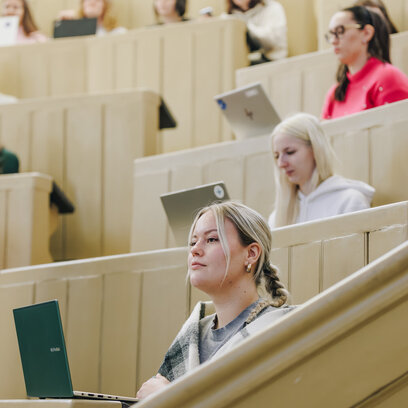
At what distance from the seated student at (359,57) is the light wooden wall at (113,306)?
612mm

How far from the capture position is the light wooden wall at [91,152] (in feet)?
7.84

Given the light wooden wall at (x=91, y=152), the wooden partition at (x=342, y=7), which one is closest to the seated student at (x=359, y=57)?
the wooden partition at (x=342, y=7)

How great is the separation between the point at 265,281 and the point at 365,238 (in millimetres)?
217

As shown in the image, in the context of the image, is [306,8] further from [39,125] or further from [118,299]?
[118,299]

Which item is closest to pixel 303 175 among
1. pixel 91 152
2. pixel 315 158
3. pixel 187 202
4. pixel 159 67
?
pixel 315 158

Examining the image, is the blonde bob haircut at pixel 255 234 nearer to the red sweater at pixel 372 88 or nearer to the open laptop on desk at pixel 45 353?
the open laptop on desk at pixel 45 353

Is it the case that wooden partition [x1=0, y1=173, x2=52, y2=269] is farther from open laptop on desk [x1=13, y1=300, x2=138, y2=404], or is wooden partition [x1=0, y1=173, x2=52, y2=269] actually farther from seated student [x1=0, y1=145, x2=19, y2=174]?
open laptop on desk [x1=13, y1=300, x2=138, y2=404]

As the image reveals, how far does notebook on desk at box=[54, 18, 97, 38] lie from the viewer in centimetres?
300

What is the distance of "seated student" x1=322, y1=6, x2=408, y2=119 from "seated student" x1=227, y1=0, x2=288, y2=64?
75cm

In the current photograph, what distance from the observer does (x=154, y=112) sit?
2.43 metres

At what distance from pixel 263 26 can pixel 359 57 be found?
34.6 inches

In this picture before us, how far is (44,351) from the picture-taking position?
116cm

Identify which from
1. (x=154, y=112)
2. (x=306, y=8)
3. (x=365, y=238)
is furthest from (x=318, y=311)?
(x=306, y=8)

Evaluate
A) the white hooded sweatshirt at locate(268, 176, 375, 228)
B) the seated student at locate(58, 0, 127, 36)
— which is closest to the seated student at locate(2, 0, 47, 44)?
the seated student at locate(58, 0, 127, 36)
